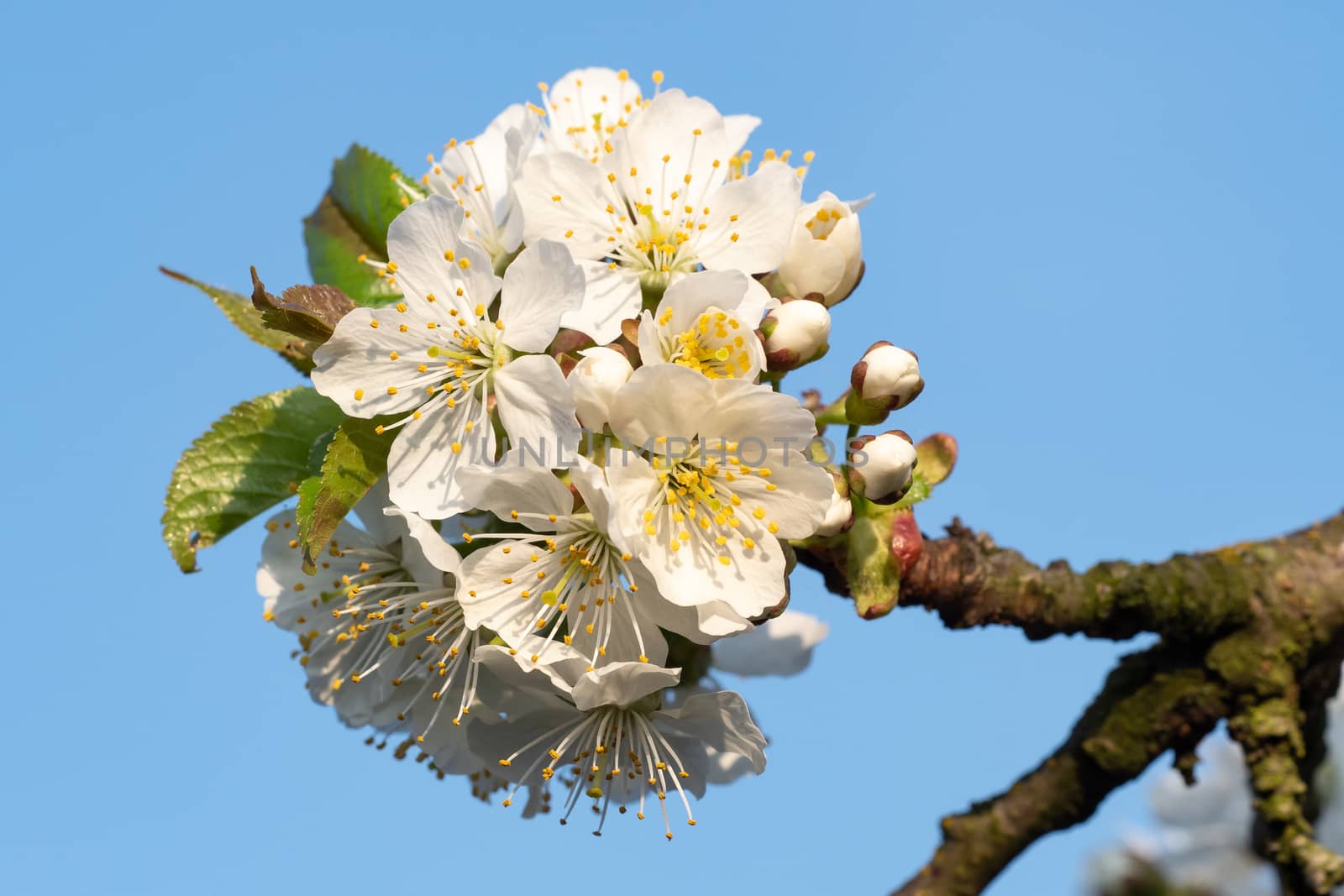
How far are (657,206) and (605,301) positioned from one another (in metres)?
0.29

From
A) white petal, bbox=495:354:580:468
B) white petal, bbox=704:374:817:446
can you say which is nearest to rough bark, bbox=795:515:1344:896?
white petal, bbox=704:374:817:446

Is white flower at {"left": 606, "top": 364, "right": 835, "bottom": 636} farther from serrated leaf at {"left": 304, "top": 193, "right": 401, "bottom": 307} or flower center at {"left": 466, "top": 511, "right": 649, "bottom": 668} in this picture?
serrated leaf at {"left": 304, "top": 193, "right": 401, "bottom": 307}

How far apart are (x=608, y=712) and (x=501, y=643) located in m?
0.29

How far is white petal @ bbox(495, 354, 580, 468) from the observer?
177 cm

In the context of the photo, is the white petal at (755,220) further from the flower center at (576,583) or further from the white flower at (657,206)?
the flower center at (576,583)

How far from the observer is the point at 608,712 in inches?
81.8

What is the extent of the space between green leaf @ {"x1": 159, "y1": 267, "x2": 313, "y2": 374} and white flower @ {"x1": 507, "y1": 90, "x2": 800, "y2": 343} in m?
0.66

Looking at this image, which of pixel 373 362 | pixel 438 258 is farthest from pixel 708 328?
pixel 373 362

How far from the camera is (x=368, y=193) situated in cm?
268

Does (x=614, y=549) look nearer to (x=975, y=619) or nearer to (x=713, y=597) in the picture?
(x=713, y=597)

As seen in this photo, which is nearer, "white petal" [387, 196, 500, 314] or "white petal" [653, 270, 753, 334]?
"white petal" [653, 270, 753, 334]

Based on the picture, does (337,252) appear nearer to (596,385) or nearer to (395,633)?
(395,633)

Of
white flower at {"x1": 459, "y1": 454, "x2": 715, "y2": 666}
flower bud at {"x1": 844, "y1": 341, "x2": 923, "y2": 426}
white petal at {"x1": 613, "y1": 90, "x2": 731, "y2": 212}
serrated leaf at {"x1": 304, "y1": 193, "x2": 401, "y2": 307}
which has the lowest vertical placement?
white flower at {"x1": 459, "y1": 454, "x2": 715, "y2": 666}

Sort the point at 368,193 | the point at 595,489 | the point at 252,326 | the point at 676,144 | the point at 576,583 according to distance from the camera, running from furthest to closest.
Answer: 1. the point at 368,193
2. the point at 252,326
3. the point at 676,144
4. the point at 576,583
5. the point at 595,489
